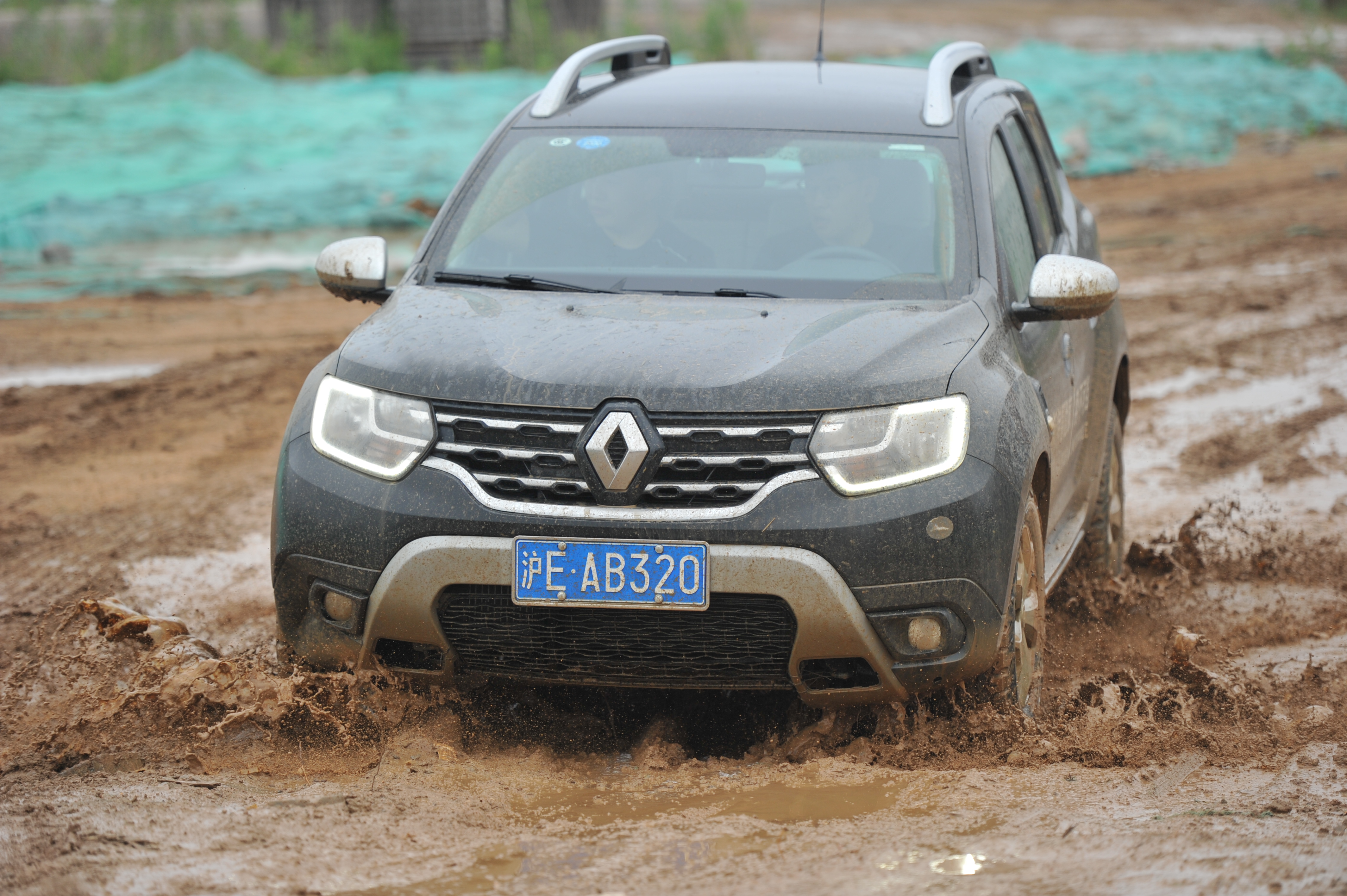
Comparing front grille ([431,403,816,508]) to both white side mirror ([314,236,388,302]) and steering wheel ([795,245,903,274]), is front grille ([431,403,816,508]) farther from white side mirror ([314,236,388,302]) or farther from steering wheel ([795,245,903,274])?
white side mirror ([314,236,388,302])

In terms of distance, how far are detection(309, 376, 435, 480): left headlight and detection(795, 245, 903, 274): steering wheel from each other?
4.21ft

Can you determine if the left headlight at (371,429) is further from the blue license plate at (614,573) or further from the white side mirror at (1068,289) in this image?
the white side mirror at (1068,289)

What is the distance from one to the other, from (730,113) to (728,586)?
1901mm

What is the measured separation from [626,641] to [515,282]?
127cm

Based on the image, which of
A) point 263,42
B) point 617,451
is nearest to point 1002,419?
point 617,451

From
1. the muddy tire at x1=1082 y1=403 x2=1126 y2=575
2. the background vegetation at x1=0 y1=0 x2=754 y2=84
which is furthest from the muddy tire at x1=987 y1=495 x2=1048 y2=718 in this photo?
the background vegetation at x1=0 y1=0 x2=754 y2=84

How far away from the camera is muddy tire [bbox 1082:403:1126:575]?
532 centimetres

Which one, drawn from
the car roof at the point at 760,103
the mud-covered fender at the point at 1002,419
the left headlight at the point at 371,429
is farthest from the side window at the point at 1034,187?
the left headlight at the point at 371,429

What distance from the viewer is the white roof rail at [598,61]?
16.0 feet

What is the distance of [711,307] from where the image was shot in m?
3.96

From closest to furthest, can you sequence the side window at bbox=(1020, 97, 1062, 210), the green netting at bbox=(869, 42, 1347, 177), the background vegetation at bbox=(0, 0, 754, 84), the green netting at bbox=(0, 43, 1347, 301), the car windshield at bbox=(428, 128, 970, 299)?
the car windshield at bbox=(428, 128, 970, 299) → the side window at bbox=(1020, 97, 1062, 210) → the green netting at bbox=(0, 43, 1347, 301) → the green netting at bbox=(869, 42, 1347, 177) → the background vegetation at bbox=(0, 0, 754, 84)

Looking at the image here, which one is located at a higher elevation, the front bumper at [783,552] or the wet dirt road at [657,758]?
the front bumper at [783,552]

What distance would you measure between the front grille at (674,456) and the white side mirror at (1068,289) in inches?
38.4

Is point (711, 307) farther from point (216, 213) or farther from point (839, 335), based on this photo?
point (216, 213)
